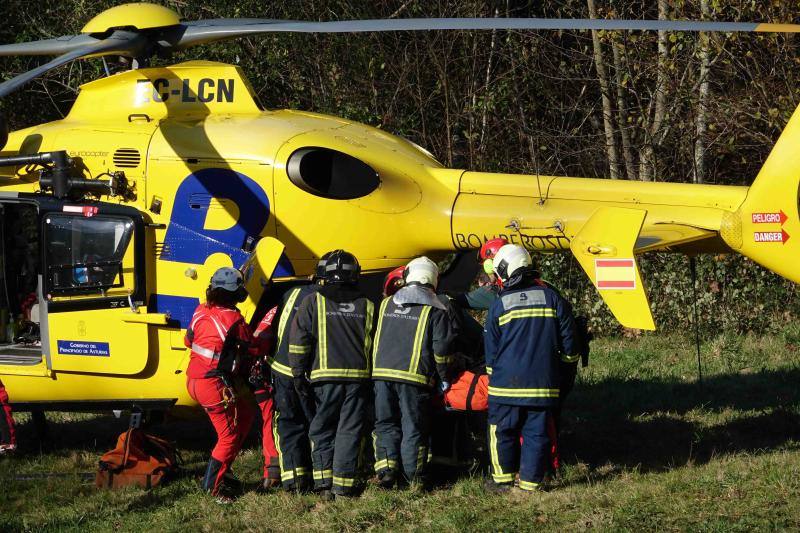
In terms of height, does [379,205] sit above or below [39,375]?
Result: above

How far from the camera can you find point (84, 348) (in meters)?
8.48

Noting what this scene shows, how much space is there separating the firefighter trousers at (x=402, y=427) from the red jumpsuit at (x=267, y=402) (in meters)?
0.89

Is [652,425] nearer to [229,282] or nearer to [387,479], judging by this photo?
[387,479]

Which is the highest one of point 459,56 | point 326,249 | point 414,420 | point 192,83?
point 459,56

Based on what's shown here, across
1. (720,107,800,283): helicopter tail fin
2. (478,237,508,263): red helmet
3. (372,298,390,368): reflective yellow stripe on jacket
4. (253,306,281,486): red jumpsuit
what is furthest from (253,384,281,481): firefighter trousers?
(720,107,800,283): helicopter tail fin

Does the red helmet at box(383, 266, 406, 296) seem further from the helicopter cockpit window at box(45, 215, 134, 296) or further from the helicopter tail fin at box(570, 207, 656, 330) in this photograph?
the helicopter cockpit window at box(45, 215, 134, 296)

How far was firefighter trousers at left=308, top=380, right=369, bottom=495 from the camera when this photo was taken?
7484 millimetres

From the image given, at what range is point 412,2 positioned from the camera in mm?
17750

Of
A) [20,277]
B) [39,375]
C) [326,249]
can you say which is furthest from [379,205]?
[20,277]

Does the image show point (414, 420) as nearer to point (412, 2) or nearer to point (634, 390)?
point (634, 390)

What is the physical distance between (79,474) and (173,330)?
57.1 inches

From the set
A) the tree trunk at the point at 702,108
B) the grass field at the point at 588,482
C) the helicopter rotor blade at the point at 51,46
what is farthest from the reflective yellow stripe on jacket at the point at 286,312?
the tree trunk at the point at 702,108

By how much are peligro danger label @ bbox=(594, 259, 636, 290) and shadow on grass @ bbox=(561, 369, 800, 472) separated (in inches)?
70.5

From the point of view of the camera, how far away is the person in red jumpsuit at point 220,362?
7.52 meters
